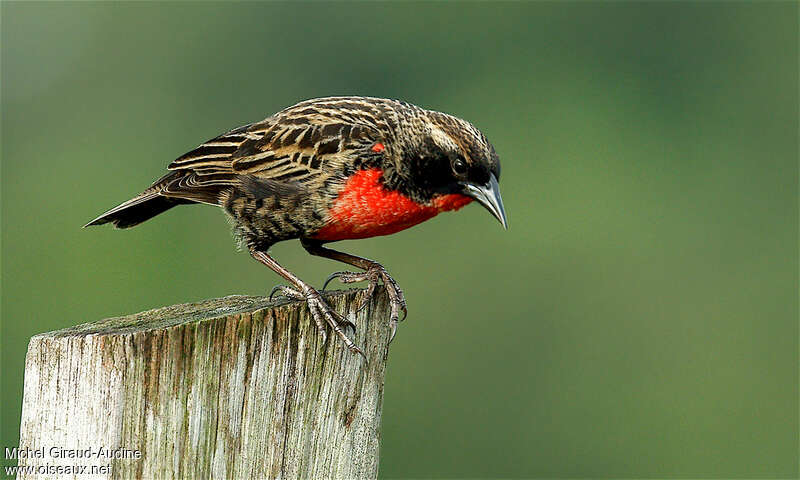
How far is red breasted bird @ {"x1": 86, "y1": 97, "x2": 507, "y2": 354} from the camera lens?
6.85 meters

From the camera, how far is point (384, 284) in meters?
6.58

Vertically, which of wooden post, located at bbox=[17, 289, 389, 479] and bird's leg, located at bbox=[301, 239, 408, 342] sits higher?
bird's leg, located at bbox=[301, 239, 408, 342]

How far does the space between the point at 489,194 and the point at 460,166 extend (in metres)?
0.24

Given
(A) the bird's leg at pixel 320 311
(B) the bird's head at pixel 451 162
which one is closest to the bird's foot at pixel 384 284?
(A) the bird's leg at pixel 320 311

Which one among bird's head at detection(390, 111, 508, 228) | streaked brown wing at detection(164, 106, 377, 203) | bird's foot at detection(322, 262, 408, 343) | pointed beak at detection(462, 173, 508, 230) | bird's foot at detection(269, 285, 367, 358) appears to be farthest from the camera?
streaked brown wing at detection(164, 106, 377, 203)

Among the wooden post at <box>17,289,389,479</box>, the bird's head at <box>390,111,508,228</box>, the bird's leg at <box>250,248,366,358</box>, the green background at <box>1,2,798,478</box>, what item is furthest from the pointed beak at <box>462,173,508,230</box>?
the green background at <box>1,2,798,478</box>

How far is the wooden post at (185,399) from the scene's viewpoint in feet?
16.0

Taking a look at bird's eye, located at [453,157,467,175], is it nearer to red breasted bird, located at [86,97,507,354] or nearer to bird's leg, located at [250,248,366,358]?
red breasted bird, located at [86,97,507,354]

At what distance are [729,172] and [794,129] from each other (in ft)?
11.1

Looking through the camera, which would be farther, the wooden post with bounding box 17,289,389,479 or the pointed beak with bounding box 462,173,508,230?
the pointed beak with bounding box 462,173,508,230

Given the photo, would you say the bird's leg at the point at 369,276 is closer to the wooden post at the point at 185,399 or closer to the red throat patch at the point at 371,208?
the red throat patch at the point at 371,208

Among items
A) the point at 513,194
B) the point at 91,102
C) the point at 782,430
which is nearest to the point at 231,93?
the point at 91,102

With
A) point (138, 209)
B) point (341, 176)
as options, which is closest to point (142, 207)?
point (138, 209)

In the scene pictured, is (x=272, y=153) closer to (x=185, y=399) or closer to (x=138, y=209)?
(x=138, y=209)
